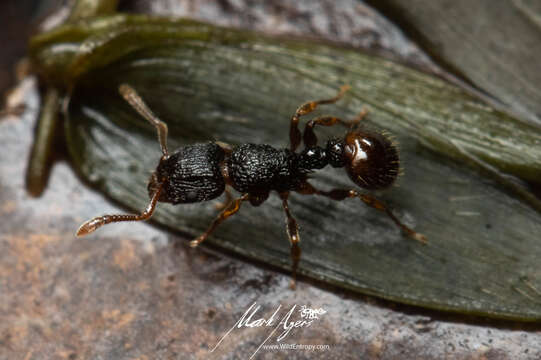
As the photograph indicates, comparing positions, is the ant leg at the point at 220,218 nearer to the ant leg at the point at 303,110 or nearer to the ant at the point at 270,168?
the ant at the point at 270,168

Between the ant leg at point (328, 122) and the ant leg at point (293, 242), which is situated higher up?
the ant leg at point (328, 122)

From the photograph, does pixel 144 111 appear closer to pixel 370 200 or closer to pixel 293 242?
pixel 293 242

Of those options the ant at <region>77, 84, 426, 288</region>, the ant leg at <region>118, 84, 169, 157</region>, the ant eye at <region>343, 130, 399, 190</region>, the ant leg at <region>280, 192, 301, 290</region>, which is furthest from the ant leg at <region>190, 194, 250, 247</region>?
the ant eye at <region>343, 130, 399, 190</region>

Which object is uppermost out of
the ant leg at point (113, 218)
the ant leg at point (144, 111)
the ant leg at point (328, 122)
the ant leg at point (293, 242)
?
the ant leg at point (328, 122)

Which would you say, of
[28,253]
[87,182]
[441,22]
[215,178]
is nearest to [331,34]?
[441,22]

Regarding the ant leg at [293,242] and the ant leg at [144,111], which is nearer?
the ant leg at [293,242]

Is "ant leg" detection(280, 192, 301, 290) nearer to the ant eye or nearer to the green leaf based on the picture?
the green leaf

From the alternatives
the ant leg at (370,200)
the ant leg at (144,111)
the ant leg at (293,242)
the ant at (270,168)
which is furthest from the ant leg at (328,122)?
the ant leg at (144,111)

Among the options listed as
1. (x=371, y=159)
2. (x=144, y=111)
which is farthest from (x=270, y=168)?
(x=144, y=111)
